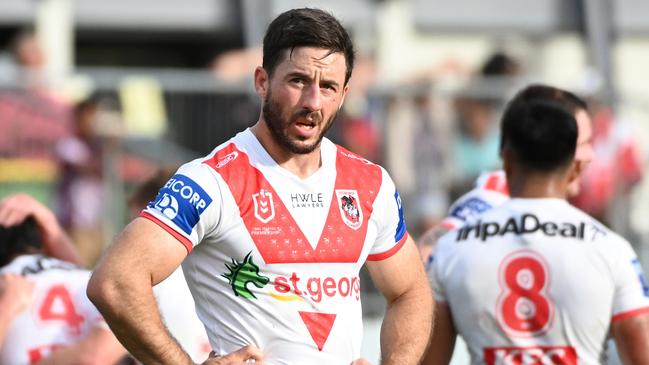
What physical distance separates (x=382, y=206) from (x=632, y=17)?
1055 centimetres

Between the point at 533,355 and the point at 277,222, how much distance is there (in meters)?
1.46

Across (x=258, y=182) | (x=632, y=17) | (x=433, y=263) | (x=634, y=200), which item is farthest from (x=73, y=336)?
(x=632, y=17)

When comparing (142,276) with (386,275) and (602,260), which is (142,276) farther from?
(602,260)

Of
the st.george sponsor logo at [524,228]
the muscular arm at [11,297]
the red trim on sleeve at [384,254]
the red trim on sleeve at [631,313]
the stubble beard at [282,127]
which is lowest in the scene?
the muscular arm at [11,297]

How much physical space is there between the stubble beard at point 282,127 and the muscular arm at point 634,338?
1548 millimetres

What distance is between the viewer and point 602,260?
5.62m

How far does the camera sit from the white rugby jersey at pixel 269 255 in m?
4.73

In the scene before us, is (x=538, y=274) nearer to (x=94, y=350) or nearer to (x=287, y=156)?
(x=287, y=156)

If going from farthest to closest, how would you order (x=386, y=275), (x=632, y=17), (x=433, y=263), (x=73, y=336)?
(x=632, y=17) → (x=73, y=336) → (x=433, y=263) → (x=386, y=275)

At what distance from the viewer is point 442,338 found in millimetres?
6004

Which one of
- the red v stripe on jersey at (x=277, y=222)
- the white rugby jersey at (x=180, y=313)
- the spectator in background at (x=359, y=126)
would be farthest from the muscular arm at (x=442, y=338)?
the spectator in background at (x=359, y=126)

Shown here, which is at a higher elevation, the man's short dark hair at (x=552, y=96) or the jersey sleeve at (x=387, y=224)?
the man's short dark hair at (x=552, y=96)

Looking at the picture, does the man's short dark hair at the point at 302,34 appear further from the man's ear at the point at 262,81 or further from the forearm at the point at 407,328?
the forearm at the point at 407,328

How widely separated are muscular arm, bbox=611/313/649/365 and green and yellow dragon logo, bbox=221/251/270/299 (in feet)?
5.24
